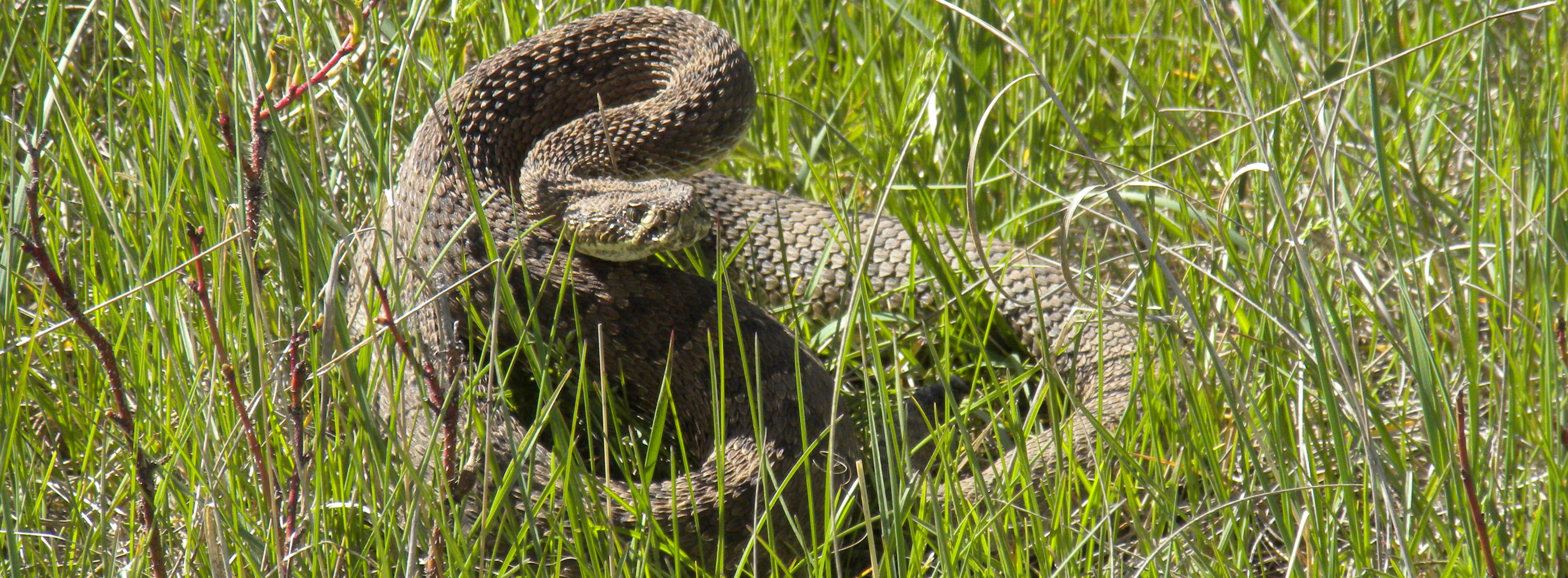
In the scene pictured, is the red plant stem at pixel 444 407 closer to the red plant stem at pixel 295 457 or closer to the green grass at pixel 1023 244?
the green grass at pixel 1023 244

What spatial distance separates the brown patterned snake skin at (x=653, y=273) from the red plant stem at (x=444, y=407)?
0.13 feet

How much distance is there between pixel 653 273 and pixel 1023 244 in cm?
133

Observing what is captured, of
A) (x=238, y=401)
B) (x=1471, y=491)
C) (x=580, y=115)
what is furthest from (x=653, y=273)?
(x=1471, y=491)

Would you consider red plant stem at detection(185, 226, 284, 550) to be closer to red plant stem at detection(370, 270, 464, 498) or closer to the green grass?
the green grass

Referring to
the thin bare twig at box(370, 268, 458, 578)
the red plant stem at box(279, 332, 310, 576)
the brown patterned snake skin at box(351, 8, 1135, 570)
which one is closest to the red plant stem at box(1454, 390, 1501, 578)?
the brown patterned snake skin at box(351, 8, 1135, 570)

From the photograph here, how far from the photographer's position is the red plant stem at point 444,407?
2.04 meters

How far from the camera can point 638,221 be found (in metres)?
3.01

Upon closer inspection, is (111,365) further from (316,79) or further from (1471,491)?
(1471,491)

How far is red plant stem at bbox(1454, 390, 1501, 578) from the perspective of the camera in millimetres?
2053

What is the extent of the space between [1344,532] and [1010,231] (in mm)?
1568

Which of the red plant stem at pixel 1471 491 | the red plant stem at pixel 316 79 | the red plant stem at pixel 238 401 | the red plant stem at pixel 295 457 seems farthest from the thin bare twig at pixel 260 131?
the red plant stem at pixel 1471 491

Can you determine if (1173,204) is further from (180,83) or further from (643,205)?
(180,83)

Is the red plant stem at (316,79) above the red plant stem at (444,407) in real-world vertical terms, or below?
above

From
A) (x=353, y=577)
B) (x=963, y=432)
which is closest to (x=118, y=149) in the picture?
(x=353, y=577)
